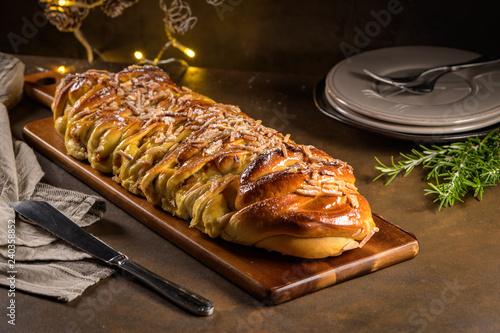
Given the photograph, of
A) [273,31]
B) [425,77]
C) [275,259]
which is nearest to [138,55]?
[273,31]

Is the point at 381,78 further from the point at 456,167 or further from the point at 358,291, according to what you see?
the point at 358,291

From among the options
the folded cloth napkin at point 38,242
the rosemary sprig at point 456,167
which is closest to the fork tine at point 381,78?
the rosemary sprig at point 456,167

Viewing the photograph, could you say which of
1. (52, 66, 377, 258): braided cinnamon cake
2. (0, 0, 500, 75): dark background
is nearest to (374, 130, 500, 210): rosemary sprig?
(52, 66, 377, 258): braided cinnamon cake

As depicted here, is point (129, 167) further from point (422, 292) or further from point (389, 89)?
point (389, 89)

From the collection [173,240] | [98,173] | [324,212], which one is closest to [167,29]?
[98,173]

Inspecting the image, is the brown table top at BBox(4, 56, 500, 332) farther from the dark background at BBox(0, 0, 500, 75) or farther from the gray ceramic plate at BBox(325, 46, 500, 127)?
the dark background at BBox(0, 0, 500, 75)

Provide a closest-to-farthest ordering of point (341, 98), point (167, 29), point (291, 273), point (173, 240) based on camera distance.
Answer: point (291, 273), point (173, 240), point (341, 98), point (167, 29)
